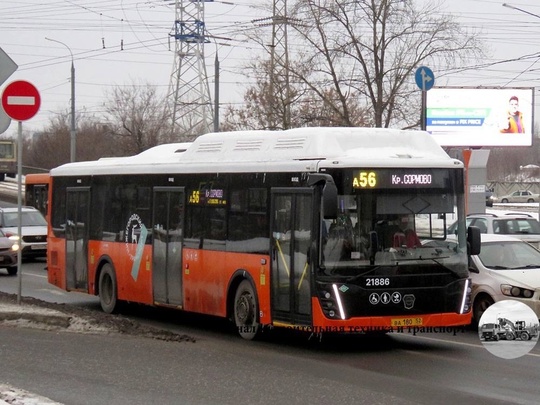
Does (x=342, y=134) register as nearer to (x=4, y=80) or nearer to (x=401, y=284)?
(x=401, y=284)

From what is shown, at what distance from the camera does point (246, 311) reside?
14.3 meters

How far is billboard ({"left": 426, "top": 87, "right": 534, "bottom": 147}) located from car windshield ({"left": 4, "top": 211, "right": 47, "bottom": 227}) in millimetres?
19958

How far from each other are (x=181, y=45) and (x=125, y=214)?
30.9 metres

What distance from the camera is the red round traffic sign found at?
52.8 ft

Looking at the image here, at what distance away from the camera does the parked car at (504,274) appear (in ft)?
50.4

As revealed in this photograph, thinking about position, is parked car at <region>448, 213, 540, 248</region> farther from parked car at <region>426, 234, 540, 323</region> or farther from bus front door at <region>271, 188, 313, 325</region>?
bus front door at <region>271, 188, 313, 325</region>

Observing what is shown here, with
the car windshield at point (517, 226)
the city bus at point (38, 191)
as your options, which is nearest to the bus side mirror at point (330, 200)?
the car windshield at point (517, 226)

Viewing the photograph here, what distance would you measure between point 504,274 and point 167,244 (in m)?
5.07

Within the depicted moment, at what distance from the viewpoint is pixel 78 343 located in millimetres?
12977

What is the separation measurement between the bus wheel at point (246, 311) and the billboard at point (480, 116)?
33.4 m

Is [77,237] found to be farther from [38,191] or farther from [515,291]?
[38,191]

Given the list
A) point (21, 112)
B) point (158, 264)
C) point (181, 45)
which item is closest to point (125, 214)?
point (158, 264)

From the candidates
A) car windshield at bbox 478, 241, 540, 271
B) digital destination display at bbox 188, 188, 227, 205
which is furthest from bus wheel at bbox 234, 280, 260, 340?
car windshield at bbox 478, 241, 540, 271

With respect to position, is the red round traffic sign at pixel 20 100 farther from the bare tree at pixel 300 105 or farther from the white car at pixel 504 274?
the bare tree at pixel 300 105
